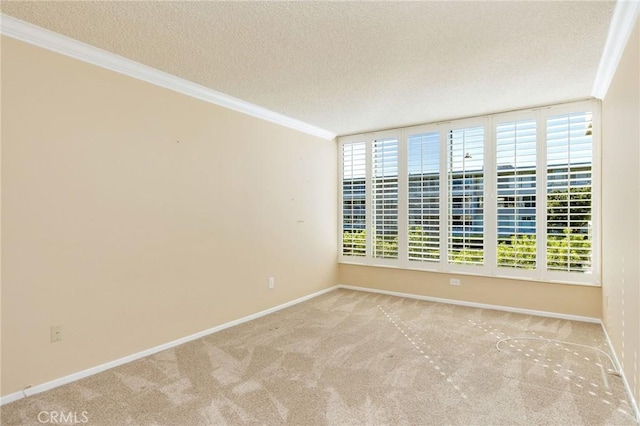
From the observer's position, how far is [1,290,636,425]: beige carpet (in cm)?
205

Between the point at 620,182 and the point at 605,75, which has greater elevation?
the point at 605,75

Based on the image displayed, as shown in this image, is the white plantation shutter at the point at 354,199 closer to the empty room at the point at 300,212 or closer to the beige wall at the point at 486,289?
the beige wall at the point at 486,289

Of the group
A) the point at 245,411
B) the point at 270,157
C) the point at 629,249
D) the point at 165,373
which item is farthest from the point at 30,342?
the point at 629,249

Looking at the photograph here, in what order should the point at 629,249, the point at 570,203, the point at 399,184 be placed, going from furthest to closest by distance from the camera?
the point at 399,184
the point at 570,203
the point at 629,249

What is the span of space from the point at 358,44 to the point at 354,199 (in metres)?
3.00

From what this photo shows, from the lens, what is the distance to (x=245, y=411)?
2098 millimetres

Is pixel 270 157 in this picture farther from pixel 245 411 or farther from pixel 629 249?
pixel 629 249

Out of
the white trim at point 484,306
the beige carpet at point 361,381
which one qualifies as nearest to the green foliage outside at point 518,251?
the white trim at point 484,306

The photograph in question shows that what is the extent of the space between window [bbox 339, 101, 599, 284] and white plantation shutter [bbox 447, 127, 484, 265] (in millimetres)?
12

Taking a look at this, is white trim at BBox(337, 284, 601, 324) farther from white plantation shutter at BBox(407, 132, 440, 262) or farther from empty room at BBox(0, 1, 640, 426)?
white plantation shutter at BBox(407, 132, 440, 262)

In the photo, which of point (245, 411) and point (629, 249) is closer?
point (245, 411)

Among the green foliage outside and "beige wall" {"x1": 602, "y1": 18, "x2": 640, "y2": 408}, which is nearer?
"beige wall" {"x1": 602, "y1": 18, "x2": 640, "y2": 408}

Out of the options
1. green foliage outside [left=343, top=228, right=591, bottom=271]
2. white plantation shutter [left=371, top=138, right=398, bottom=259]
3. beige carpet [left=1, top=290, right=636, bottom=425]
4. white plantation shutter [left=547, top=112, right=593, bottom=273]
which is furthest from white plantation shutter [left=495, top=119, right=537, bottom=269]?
white plantation shutter [left=371, top=138, right=398, bottom=259]

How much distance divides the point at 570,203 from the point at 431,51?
2.39 meters
